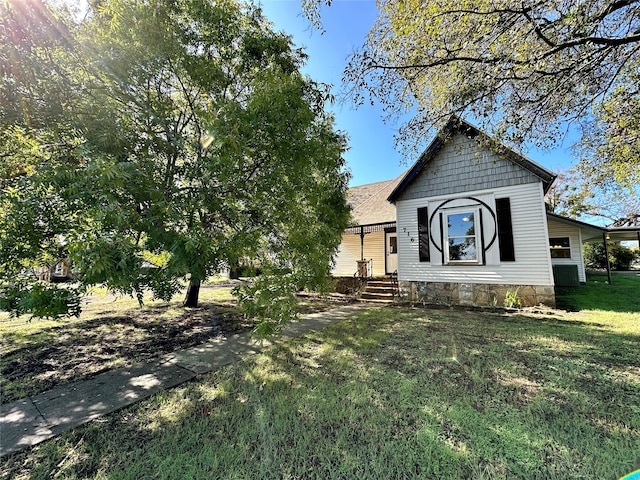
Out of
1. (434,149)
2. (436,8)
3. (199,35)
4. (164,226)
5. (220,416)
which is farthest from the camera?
(434,149)

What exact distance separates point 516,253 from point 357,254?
7655mm

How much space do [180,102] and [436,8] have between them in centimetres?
524

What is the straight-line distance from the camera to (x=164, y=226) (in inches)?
138

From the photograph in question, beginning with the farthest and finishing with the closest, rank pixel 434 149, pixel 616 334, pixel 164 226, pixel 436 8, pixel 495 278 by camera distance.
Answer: pixel 434 149 < pixel 495 278 < pixel 616 334 < pixel 436 8 < pixel 164 226

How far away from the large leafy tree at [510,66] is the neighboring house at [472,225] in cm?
153

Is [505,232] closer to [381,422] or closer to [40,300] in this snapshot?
[381,422]

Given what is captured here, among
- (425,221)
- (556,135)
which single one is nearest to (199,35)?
(556,135)

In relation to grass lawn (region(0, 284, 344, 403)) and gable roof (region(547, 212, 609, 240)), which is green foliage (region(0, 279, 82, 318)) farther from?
gable roof (region(547, 212, 609, 240))

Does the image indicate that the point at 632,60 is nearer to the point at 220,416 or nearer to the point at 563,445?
the point at 563,445

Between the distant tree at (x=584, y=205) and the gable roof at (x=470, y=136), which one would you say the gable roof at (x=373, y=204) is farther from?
the distant tree at (x=584, y=205)

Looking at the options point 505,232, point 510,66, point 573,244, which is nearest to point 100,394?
point 510,66

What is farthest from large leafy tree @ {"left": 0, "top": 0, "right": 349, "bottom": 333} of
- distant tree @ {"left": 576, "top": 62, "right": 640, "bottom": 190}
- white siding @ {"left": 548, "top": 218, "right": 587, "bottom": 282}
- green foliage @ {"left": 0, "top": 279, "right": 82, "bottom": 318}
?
white siding @ {"left": 548, "top": 218, "right": 587, "bottom": 282}

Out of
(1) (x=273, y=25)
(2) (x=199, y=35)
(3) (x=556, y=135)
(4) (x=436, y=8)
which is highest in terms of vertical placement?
(1) (x=273, y=25)

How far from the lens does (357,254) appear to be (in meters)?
15.1
